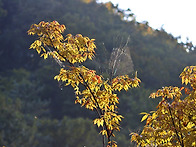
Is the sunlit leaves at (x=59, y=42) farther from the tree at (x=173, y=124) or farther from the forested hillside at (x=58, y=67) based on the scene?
the forested hillside at (x=58, y=67)

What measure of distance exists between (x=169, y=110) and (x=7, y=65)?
59.1 ft

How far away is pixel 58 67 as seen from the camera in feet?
49.1

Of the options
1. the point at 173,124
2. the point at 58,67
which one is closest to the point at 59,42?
the point at 173,124

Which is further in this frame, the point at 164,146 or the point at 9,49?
the point at 9,49

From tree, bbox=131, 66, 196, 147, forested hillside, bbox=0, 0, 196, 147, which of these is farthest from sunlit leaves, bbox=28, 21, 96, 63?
forested hillside, bbox=0, 0, 196, 147

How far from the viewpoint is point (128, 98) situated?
14430mm

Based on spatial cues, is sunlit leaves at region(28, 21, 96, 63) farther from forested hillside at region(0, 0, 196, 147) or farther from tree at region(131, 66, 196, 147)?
forested hillside at region(0, 0, 196, 147)

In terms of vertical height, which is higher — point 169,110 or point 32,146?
point 32,146

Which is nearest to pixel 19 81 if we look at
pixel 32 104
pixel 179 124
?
pixel 32 104

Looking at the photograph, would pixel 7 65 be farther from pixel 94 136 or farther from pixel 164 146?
pixel 164 146

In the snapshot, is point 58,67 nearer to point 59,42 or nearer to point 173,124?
point 59,42

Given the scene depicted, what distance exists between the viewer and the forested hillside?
464 inches

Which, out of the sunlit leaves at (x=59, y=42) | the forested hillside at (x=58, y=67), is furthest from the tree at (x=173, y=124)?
the forested hillside at (x=58, y=67)

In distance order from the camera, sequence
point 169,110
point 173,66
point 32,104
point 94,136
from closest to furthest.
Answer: point 169,110, point 94,136, point 32,104, point 173,66
